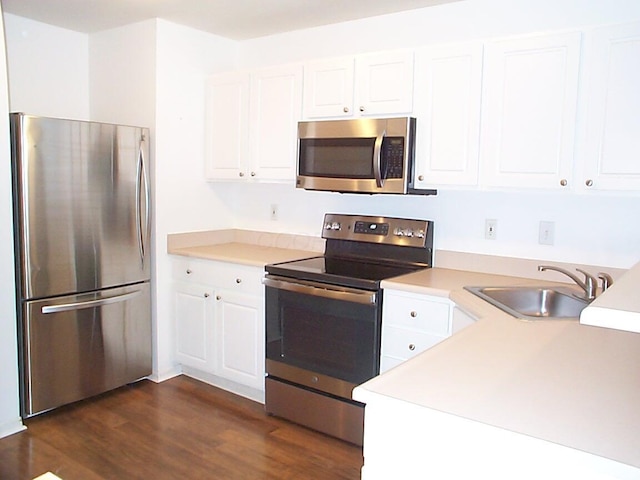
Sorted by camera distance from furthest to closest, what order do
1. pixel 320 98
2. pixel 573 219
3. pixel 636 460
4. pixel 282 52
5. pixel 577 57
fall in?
pixel 282 52
pixel 320 98
pixel 573 219
pixel 577 57
pixel 636 460

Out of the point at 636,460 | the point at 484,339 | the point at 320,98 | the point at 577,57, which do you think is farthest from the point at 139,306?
the point at 636,460

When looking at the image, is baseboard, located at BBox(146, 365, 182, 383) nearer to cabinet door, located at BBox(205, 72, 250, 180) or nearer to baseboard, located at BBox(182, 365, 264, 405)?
baseboard, located at BBox(182, 365, 264, 405)

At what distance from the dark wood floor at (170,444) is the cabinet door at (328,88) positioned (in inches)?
71.1

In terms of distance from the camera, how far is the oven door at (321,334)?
8.72 feet

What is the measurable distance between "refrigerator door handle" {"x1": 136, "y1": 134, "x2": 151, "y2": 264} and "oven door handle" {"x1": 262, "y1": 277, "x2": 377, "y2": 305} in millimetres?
923

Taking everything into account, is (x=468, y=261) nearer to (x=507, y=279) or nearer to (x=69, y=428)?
(x=507, y=279)

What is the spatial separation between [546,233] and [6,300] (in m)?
2.83

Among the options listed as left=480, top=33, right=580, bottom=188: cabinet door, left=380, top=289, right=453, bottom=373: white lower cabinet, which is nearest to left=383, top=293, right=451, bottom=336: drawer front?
left=380, top=289, right=453, bottom=373: white lower cabinet

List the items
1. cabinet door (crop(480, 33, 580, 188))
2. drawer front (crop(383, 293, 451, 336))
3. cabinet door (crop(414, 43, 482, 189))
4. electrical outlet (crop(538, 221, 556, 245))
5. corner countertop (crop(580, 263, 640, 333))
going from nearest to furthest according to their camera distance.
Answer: corner countertop (crop(580, 263, 640, 333)), cabinet door (crop(480, 33, 580, 188)), drawer front (crop(383, 293, 451, 336)), cabinet door (crop(414, 43, 482, 189)), electrical outlet (crop(538, 221, 556, 245))

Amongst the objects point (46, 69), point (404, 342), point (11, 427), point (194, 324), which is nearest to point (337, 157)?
point (404, 342)

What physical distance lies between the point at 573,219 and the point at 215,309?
2143mm

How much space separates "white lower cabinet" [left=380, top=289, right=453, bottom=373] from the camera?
2490mm

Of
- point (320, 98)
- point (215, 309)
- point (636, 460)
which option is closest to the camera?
point (636, 460)

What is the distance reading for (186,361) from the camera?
362 centimetres
